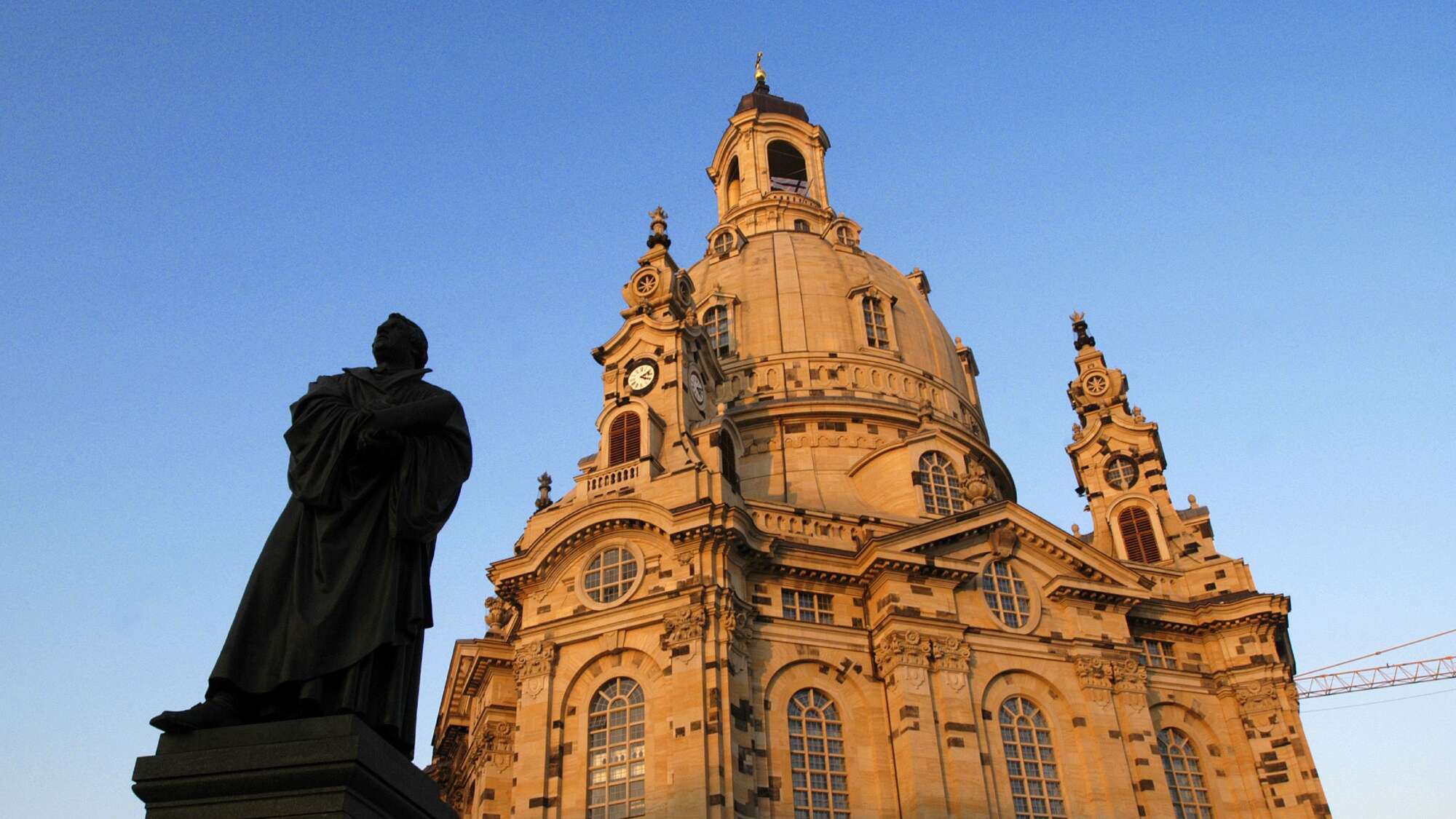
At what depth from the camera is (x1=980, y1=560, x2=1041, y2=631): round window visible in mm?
36625

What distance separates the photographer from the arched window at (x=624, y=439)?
37781 millimetres

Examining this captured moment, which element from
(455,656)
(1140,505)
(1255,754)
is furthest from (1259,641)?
(455,656)

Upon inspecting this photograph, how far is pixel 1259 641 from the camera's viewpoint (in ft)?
132

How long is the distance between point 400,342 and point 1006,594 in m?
31.2

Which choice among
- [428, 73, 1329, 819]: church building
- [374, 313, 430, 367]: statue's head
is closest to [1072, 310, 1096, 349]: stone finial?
[428, 73, 1329, 819]: church building

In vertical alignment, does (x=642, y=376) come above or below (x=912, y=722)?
above

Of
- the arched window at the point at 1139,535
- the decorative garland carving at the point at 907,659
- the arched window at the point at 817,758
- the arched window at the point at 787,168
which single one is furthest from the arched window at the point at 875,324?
the arched window at the point at 817,758

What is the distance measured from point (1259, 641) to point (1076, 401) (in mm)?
14571

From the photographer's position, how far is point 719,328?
50812mm

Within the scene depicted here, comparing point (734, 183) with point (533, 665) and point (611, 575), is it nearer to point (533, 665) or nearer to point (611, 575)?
point (611, 575)

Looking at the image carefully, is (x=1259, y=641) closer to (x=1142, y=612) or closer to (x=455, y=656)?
(x=1142, y=612)

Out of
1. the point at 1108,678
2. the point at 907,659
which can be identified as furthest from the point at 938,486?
the point at 907,659

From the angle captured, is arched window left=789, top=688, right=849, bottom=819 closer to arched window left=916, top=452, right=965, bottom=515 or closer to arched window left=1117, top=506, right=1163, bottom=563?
arched window left=916, top=452, right=965, bottom=515

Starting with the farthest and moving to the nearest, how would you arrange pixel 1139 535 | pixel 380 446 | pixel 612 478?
pixel 1139 535
pixel 612 478
pixel 380 446
